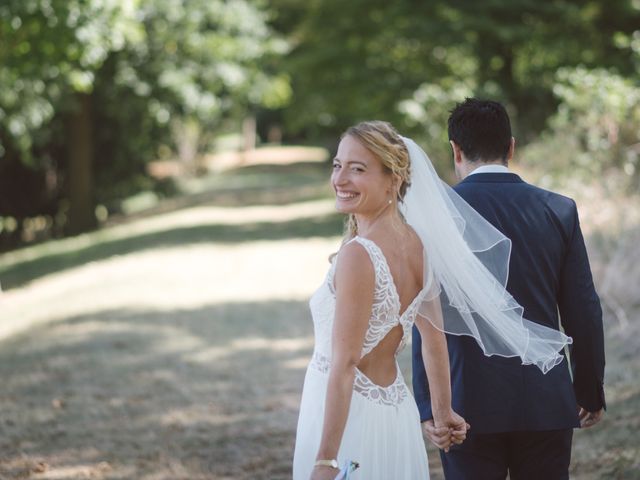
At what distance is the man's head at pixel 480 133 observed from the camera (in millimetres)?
3402

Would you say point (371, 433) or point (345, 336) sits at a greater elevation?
point (345, 336)

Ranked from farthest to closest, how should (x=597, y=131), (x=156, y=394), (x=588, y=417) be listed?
(x=597, y=131) → (x=156, y=394) → (x=588, y=417)

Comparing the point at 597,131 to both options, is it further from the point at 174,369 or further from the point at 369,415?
the point at 369,415

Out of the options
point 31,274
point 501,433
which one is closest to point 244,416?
point 501,433

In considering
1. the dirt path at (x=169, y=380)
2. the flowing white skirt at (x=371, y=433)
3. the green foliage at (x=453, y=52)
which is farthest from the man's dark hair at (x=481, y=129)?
the green foliage at (x=453, y=52)

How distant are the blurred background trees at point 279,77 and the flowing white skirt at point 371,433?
857 cm

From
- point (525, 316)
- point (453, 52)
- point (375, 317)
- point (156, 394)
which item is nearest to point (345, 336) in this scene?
point (375, 317)

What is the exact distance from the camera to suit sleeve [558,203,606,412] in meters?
3.44

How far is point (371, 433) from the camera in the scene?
3238mm

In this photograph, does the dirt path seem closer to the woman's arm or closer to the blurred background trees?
the woman's arm

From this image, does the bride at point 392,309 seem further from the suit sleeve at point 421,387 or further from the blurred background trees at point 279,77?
the blurred background trees at point 279,77

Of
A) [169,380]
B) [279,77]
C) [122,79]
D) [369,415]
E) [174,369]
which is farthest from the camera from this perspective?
[279,77]

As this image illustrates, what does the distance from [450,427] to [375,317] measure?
0.54 meters

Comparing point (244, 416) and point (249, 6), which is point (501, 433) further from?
point (249, 6)
